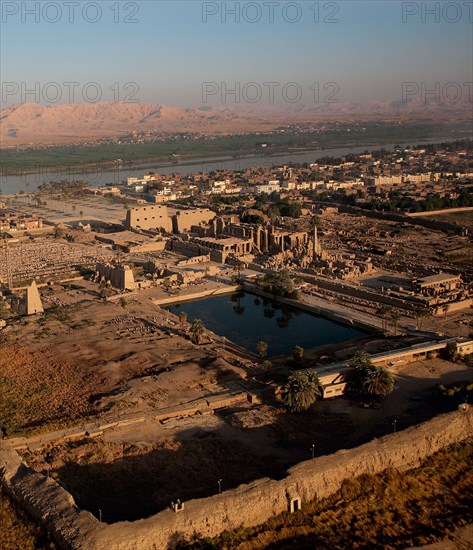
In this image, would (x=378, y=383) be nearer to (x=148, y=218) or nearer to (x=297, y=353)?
(x=297, y=353)

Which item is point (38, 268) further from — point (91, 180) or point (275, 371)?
point (91, 180)

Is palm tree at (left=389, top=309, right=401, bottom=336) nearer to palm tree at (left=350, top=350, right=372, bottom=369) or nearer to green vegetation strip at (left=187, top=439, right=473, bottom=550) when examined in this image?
palm tree at (left=350, top=350, right=372, bottom=369)

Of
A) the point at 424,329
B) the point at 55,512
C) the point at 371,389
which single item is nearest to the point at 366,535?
the point at 55,512

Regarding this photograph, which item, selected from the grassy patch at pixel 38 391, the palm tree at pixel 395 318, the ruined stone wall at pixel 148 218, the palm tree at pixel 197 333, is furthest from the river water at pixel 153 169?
the palm tree at pixel 395 318

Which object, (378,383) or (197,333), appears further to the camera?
(197,333)

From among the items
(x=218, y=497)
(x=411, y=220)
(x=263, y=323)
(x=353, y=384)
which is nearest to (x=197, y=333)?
(x=263, y=323)

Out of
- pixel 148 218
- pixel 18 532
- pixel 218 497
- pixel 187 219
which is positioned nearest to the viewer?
pixel 18 532
